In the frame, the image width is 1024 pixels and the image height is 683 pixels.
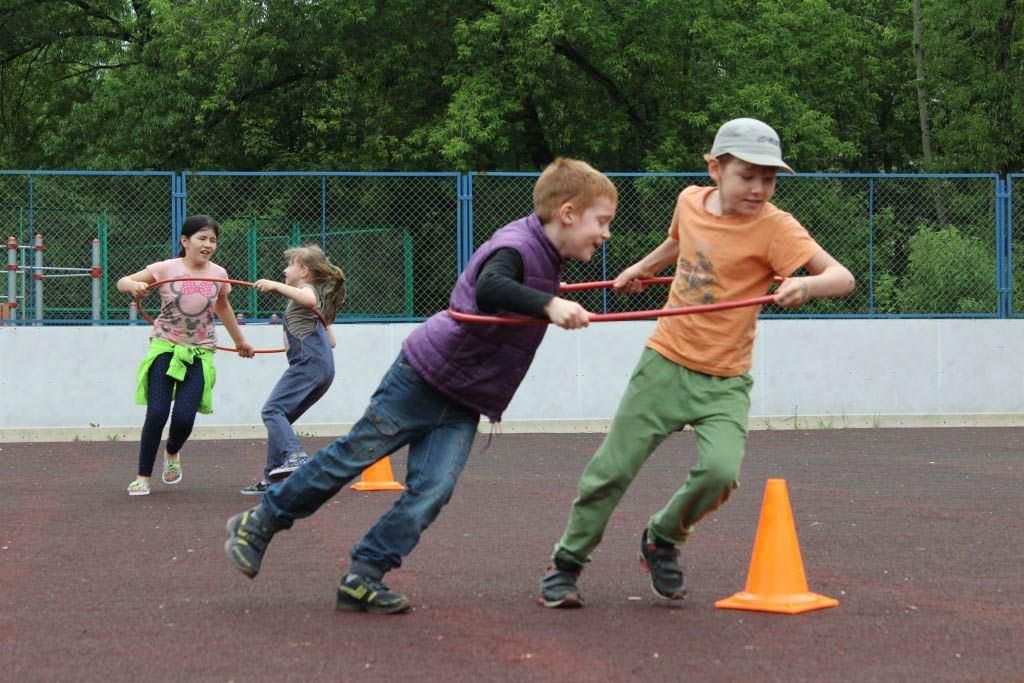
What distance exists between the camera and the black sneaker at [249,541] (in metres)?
5.82

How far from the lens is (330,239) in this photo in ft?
54.7

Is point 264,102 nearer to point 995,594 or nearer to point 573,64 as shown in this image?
point 573,64

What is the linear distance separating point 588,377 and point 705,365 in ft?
35.1

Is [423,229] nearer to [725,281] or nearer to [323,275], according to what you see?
[323,275]

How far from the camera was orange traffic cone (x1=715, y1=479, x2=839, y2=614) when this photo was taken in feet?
18.8

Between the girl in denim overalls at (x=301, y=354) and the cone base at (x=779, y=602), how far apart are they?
453cm

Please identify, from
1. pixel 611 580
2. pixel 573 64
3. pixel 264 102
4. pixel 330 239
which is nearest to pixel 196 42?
pixel 264 102

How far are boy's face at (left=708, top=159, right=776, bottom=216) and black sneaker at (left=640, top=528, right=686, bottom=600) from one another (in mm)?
1297

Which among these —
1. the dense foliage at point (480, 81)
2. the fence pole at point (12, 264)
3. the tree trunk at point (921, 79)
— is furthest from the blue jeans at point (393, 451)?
the tree trunk at point (921, 79)

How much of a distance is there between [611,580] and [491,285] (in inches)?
66.9

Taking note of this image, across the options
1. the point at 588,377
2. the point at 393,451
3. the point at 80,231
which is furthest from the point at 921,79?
the point at 393,451

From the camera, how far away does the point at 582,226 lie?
5.67 m

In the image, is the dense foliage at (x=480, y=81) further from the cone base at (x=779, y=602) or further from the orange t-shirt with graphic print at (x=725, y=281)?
the cone base at (x=779, y=602)

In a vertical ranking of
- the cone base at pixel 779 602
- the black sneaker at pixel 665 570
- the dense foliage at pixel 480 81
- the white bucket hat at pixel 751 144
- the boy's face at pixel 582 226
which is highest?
the dense foliage at pixel 480 81
